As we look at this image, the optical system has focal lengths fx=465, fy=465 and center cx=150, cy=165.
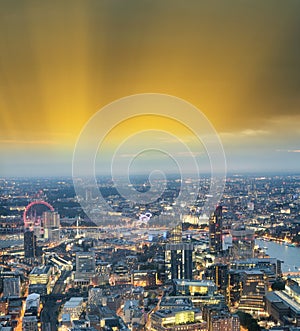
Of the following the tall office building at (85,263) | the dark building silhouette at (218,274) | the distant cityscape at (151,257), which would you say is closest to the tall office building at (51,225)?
the distant cityscape at (151,257)

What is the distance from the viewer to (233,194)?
5996mm

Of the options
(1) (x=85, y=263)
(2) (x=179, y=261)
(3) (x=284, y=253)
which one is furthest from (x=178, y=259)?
(3) (x=284, y=253)

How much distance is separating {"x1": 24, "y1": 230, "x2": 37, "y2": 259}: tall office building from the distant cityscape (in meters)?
0.02

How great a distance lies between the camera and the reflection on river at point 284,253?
5.49 m

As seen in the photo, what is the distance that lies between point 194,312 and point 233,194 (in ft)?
8.61

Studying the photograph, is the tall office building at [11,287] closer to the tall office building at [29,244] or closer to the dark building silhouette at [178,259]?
the tall office building at [29,244]

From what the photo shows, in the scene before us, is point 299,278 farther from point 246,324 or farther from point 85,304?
point 85,304

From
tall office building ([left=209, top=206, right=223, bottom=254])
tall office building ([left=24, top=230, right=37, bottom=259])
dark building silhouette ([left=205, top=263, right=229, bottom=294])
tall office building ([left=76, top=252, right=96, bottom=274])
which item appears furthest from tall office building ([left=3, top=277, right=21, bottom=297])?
tall office building ([left=209, top=206, right=223, bottom=254])

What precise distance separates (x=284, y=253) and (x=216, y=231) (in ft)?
3.20

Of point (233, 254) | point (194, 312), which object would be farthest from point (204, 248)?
point (194, 312)

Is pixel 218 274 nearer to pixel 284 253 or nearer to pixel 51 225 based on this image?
pixel 284 253

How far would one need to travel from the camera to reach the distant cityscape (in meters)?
3.65

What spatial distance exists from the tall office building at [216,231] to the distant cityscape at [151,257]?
2 centimetres

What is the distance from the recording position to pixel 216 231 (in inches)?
246
